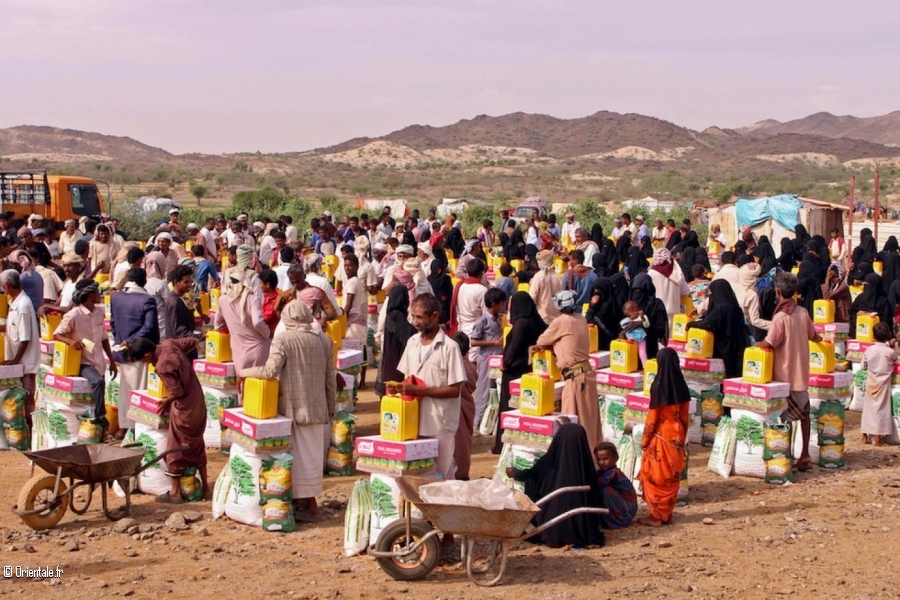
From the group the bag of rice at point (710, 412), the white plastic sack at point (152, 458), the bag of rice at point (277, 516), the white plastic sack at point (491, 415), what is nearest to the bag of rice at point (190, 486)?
the white plastic sack at point (152, 458)

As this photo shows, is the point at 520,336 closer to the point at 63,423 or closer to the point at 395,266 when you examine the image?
the point at 395,266

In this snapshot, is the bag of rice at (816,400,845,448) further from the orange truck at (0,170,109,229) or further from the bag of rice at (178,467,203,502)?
the orange truck at (0,170,109,229)

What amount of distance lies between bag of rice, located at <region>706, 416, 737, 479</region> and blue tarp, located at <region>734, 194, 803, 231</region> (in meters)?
20.7

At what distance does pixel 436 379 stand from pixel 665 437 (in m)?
1.91

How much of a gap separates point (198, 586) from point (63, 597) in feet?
2.69

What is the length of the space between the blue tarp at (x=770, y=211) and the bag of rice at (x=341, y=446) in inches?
874

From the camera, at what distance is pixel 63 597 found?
6938 millimetres

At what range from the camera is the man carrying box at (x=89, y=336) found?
31.8 ft

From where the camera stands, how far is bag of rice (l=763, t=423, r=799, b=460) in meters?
9.55

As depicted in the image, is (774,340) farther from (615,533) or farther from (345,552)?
(345,552)

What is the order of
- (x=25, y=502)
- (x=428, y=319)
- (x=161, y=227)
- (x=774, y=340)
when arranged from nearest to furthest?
(x=428, y=319) → (x=25, y=502) → (x=774, y=340) → (x=161, y=227)

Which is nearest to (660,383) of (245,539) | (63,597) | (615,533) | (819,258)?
(615,533)

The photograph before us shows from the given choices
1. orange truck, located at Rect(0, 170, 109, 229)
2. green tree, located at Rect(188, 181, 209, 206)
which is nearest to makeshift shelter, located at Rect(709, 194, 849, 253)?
orange truck, located at Rect(0, 170, 109, 229)

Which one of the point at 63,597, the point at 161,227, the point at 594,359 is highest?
the point at 161,227
